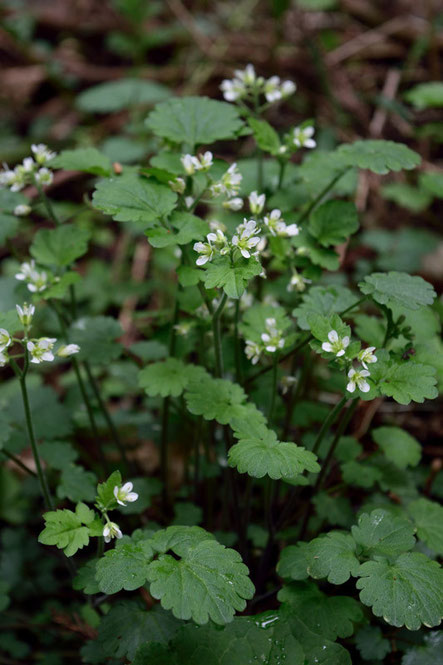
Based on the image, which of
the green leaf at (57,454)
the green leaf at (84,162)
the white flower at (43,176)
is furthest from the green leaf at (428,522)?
the white flower at (43,176)

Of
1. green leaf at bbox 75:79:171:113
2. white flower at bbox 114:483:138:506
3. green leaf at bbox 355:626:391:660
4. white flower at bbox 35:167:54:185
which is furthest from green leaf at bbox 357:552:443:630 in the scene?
green leaf at bbox 75:79:171:113

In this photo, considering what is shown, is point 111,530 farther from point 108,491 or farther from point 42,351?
point 42,351

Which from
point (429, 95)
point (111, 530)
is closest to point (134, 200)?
point (111, 530)

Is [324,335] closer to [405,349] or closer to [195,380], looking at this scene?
[405,349]

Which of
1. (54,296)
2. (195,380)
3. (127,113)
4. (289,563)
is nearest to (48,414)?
(54,296)

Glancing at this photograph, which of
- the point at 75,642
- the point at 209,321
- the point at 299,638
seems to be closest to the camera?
the point at 299,638

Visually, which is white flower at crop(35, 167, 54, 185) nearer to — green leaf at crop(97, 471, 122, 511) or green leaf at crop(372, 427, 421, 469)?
green leaf at crop(97, 471, 122, 511)
